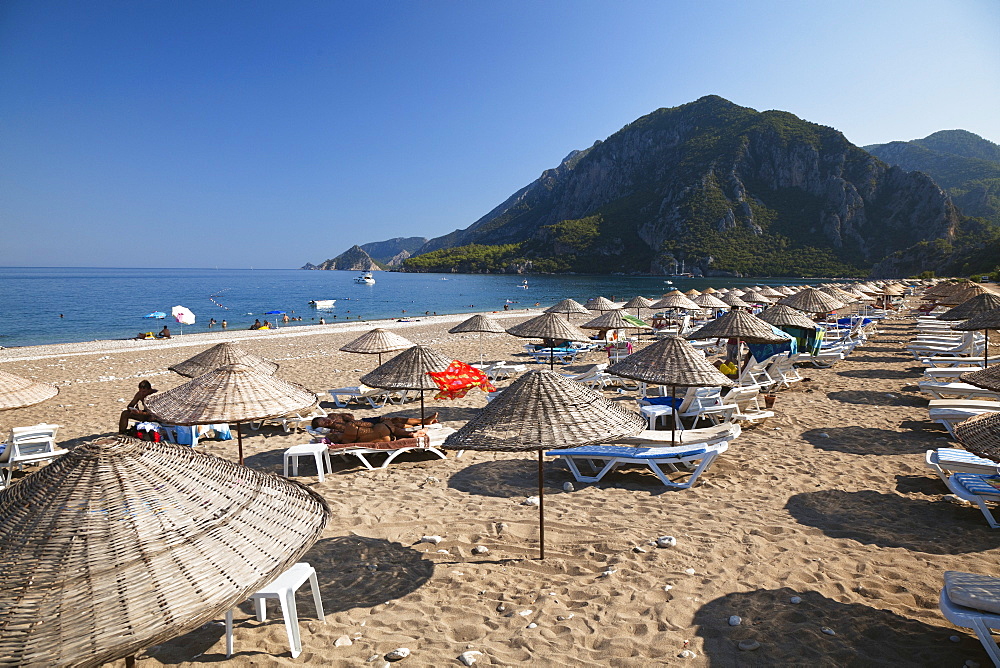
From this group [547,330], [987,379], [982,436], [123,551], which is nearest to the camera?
[123,551]

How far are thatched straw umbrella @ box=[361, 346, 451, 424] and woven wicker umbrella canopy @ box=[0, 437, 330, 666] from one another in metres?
4.99

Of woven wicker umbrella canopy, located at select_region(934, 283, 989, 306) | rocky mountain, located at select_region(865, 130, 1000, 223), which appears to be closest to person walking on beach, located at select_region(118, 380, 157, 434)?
woven wicker umbrella canopy, located at select_region(934, 283, 989, 306)

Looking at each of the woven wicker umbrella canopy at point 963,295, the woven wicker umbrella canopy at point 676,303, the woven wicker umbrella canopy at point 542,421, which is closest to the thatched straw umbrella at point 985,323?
the woven wicker umbrella canopy at point 542,421

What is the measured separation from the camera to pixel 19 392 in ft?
19.7

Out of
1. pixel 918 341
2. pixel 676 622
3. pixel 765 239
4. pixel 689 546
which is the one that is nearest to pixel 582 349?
pixel 918 341

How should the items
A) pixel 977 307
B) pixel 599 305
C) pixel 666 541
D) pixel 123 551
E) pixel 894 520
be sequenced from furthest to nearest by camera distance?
1. pixel 599 305
2. pixel 977 307
3. pixel 894 520
4. pixel 666 541
5. pixel 123 551

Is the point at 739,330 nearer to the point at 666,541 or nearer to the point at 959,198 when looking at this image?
the point at 666,541

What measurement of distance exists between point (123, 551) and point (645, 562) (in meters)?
3.88

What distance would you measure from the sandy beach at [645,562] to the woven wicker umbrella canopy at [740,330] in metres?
2.05

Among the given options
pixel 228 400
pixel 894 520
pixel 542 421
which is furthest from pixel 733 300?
pixel 228 400

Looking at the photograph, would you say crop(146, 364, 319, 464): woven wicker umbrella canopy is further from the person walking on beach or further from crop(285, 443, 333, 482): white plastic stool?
Result: the person walking on beach

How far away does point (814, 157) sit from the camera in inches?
4604

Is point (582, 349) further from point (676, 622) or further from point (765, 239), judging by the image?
point (765, 239)

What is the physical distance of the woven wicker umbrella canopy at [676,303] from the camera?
804 inches
